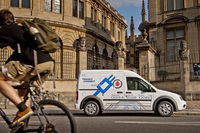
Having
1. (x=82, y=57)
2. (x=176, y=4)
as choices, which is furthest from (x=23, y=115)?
(x=176, y=4)

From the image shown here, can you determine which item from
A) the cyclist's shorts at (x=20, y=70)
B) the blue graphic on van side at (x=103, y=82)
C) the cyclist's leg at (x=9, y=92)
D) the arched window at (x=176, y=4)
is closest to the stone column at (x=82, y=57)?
the blue graphic on van side at (x=103, y=82)

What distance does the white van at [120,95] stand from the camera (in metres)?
10.7

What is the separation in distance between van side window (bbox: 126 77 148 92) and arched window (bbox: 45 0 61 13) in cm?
2084

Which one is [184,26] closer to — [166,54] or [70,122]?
[166,54]

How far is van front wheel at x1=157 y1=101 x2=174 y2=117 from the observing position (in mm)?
10534

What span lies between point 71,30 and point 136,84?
67.5 ft

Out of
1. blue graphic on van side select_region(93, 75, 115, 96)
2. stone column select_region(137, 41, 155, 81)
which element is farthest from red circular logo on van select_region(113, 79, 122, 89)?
stone column select_region(137, 41, 155, 81)

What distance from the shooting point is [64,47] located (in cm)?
2897

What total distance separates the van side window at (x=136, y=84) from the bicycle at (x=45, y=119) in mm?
8061

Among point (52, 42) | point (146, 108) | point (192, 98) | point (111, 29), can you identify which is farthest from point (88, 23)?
point (52, 42)

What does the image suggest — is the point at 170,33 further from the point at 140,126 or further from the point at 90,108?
the point at 140,126

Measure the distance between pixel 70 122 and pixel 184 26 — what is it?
22.1 meters

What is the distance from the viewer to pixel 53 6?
29.3 m

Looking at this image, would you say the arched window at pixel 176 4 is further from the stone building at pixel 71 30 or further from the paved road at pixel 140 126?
the paved road at pixel 140 126
